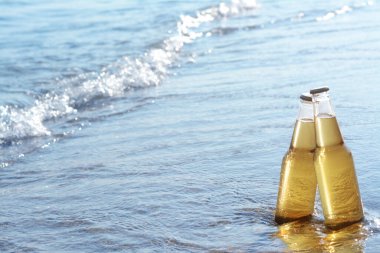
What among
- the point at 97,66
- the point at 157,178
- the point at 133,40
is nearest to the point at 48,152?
the point at 157,178

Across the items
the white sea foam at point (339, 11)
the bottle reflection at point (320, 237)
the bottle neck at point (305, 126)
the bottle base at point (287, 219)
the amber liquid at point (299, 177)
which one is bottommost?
the bottle reflection at point (320, 237)

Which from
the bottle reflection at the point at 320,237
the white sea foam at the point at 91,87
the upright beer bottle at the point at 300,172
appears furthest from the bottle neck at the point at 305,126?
the white sea foam at the point at 91,87

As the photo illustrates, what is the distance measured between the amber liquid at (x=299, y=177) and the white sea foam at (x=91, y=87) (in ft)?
10.1

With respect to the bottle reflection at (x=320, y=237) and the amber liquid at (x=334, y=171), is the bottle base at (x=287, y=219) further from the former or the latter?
the amber liquid at (x=334, y=171)

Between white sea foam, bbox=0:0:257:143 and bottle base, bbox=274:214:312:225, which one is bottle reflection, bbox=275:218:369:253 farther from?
white sea foam, bbox=0:0:257:143

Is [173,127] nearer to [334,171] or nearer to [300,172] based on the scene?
[300,172]

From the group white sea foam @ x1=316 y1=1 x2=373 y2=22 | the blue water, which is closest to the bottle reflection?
the blue water

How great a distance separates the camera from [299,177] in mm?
3605

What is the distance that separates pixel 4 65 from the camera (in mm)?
9664

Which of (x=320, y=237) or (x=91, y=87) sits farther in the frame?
(x=91, y=87)

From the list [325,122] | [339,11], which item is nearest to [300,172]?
[325,122]

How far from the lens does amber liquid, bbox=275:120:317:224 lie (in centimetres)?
353

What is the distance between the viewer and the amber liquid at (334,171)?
11.3ft

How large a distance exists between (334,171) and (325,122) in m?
0.19
